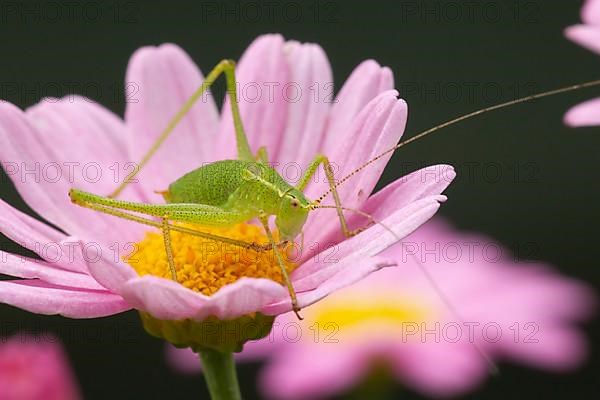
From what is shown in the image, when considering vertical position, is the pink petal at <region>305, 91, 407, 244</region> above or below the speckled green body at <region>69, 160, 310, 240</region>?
above

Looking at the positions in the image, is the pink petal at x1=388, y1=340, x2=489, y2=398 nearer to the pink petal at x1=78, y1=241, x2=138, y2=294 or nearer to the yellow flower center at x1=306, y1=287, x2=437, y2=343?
the yellow flower center at x1=306, y1=287, x2=437, y2=343

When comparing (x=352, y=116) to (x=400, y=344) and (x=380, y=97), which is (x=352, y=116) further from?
(x=400, y=344)

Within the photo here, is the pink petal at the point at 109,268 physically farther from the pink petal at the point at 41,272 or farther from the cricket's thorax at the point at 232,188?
the cricket's thorax at the point at 232,188

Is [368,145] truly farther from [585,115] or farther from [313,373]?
[313,373]

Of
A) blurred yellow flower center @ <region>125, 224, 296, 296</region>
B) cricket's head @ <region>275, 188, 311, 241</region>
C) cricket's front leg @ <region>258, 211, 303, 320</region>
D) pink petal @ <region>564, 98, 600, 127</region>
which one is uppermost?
pink petal @ <region>564, 98, 600, 127</region>

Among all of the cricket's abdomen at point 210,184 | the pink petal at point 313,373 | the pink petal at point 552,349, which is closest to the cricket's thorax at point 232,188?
the cricket's abdomen at point 210,184

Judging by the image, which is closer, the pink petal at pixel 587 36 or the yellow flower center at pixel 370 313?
the pink petal at pixel 587 36

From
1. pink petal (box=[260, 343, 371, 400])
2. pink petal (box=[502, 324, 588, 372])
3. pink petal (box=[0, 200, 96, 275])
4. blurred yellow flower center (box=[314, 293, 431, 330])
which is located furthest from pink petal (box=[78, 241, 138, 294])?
blurred yellow flower center (box=[314, 293, 431, 330])
